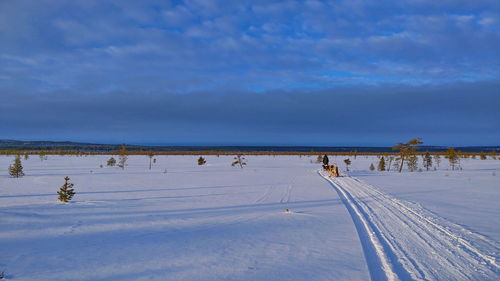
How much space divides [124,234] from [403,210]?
769cm

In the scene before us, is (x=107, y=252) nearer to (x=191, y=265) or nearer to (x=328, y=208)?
(x=191, y=265)

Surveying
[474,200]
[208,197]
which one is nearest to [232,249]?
[208,197]

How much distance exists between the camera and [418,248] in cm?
596

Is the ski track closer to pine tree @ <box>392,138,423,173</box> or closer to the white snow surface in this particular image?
the white snow surface

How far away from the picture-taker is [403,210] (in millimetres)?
9758

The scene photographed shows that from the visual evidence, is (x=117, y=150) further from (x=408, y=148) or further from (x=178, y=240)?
(x=178, y=240)

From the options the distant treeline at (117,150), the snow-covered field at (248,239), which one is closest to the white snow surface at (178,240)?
the snow-covered field at (248,239)

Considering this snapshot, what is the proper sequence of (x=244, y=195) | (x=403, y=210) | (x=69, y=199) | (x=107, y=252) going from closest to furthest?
1. (x=107, y=252)
2. (x=403, y=210)
3. (x=69, y=199)
4. (x=244, y=195)

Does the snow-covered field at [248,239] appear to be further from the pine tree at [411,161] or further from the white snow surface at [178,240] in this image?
the pine tree at [411,161]

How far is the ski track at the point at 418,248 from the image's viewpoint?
190 inches

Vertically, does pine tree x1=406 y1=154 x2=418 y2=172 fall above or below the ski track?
above

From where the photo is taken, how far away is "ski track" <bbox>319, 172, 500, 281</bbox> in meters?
4.84

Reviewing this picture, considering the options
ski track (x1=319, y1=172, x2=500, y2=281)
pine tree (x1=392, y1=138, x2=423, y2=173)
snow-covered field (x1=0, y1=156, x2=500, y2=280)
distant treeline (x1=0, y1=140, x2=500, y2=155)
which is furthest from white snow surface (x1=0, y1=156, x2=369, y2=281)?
distant treeline (x1=0, y1=140, x2=500, y2=155)

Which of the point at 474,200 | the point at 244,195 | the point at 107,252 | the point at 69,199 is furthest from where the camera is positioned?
the point at 244,195
